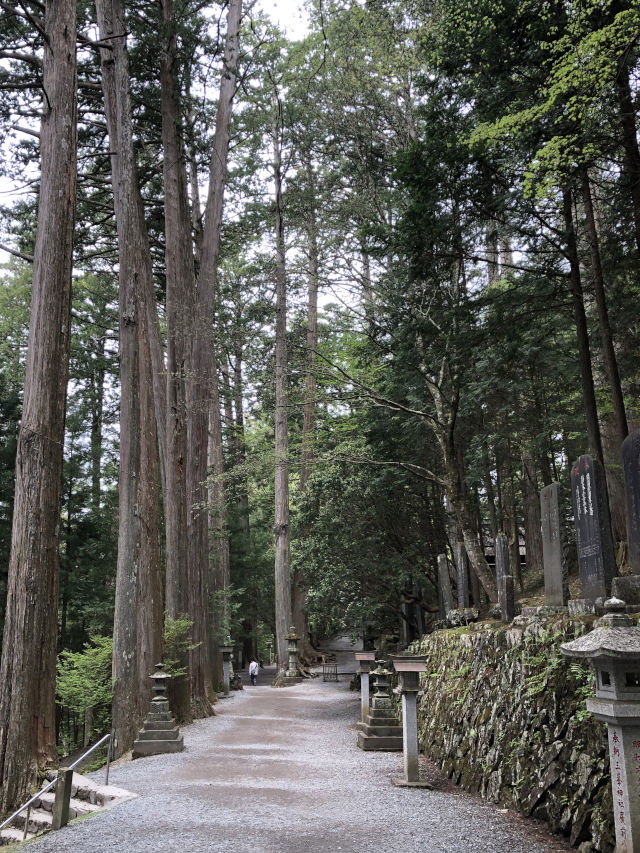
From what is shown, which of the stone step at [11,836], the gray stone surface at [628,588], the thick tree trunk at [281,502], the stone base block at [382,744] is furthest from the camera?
the thick tree trunk at [281,502]

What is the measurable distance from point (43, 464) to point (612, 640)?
234 inches

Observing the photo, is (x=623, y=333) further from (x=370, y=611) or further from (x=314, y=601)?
(x=314, y=601)

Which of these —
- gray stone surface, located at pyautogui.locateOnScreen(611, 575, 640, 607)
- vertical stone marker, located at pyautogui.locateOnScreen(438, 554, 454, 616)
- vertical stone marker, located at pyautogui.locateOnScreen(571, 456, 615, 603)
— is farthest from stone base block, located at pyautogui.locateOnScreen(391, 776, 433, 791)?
vertical stone marker, located at pyautogui.locateOnScreen(438, 554, 454, 616)

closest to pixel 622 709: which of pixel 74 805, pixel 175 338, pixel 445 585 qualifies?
pixel 74 805

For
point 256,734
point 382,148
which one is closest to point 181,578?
point 256,734

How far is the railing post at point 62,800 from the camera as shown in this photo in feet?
19.2

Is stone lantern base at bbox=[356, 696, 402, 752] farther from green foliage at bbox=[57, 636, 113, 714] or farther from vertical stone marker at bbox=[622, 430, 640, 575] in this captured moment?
vertical stone marker at bbox=[622, 430, 640, 575]

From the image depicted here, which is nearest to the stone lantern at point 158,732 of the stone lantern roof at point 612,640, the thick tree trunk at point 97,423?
the stone lantern roof at point 612,640

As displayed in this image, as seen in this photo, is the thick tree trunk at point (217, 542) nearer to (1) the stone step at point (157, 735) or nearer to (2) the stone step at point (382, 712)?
(1) the stone step at point (157, 735)

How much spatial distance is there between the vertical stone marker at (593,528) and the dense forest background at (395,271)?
3053 millimetres

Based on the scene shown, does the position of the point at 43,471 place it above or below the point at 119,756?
above

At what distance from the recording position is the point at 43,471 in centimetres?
732

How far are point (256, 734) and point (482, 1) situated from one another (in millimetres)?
12185

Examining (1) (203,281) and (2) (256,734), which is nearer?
(2) (256,734)
